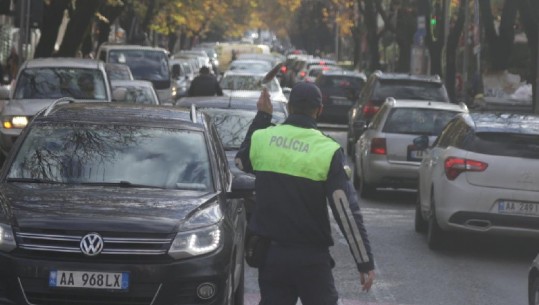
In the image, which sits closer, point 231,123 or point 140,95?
point 231,123

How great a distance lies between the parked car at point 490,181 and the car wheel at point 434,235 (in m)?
0.02

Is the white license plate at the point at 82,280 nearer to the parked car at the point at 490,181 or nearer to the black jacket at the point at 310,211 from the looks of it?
the black jacket at the point at 310,211

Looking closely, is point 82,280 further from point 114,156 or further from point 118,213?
point 114,156

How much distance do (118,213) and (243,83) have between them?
74.4 ft

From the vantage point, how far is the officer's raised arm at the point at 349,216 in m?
6.96

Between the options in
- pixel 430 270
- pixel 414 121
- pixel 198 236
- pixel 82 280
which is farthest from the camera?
pixel 414 121

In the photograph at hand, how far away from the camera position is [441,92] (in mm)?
26062

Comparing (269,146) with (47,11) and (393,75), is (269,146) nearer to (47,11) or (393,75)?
(393,75)

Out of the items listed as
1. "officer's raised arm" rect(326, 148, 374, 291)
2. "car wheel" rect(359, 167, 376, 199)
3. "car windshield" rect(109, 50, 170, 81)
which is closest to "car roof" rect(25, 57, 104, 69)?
"car wheel" rect(359, 167, 376, 199)

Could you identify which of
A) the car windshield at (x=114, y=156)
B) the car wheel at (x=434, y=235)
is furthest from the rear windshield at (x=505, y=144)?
the car windshield at (x=114, y=156)

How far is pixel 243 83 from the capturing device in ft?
102

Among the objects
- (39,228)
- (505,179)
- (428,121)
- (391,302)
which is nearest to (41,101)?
(428,121)

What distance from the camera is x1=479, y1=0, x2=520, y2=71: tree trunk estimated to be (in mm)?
32625

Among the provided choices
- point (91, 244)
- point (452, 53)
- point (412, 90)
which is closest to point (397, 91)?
point (412, 90)
